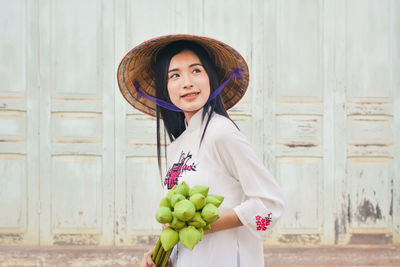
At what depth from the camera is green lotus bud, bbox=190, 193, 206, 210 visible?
1.23 m

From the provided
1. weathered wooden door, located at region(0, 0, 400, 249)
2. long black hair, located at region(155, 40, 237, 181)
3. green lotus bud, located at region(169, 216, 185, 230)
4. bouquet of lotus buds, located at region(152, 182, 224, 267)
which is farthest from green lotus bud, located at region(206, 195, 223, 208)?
weathered wooden door, located at region(0, 0, 400, 249)

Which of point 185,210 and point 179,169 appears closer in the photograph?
point 185,210

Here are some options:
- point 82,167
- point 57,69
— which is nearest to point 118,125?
point 82,167

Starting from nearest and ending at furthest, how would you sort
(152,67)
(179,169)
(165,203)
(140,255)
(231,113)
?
1. (165,203)
2. (179,169)
3. (152,67)
4. (140,255)
5. (231,113)

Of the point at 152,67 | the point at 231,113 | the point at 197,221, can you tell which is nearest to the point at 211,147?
the point at 197,221

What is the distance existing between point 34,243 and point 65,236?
310mm

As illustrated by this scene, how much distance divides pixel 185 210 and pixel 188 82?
20.9 inches

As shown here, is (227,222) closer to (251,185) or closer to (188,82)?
(251,185)

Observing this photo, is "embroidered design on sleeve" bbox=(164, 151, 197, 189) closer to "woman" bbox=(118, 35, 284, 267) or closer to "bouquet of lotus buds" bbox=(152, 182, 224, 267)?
"woman" bbox=(118, 35, 284, 267)

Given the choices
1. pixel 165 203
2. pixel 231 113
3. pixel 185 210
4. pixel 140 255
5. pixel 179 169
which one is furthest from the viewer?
pixel 231 113

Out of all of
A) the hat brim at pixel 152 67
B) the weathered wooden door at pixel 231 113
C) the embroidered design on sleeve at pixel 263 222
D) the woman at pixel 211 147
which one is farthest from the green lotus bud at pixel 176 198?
the weathered wooden door at pixel 231 113

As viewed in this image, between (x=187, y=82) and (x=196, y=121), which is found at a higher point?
(x=187, y=82)

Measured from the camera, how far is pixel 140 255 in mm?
3984

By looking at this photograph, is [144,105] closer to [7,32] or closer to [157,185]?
[157,185]
